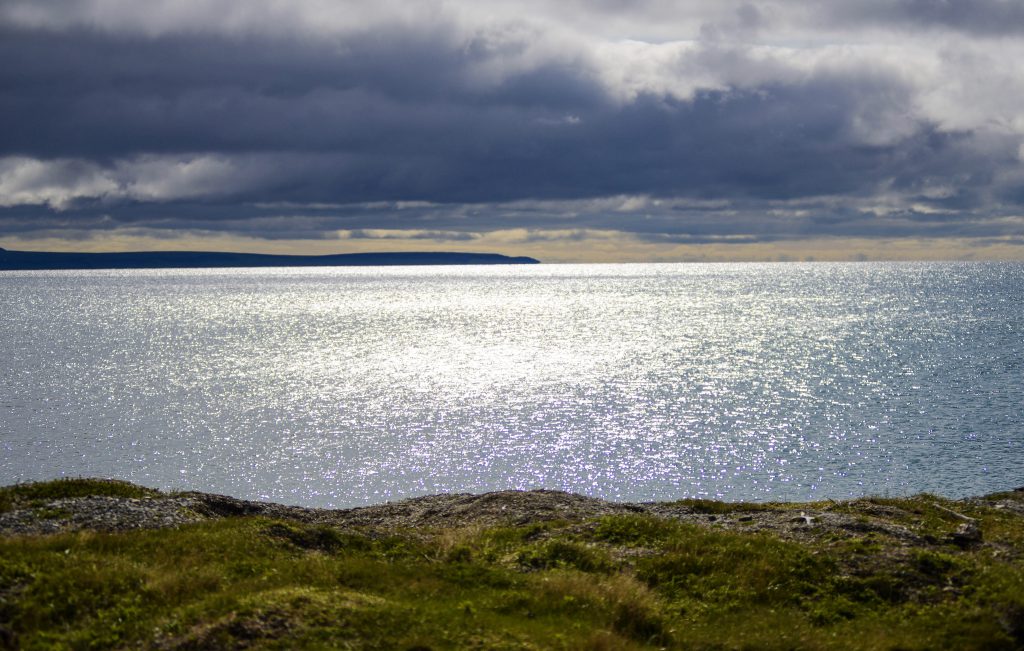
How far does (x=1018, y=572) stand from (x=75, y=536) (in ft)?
87.0

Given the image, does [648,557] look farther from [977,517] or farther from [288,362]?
[288,362]

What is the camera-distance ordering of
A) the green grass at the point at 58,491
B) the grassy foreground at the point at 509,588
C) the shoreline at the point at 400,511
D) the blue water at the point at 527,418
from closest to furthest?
1. the grassy foreground at the point at 509,588
2. the shoreline at the point at 400,511
3. the green grass at the point at 58,491
4. the blue water at the point at 527,418

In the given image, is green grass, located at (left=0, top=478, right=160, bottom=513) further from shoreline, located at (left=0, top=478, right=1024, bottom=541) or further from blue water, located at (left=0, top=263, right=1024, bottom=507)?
blue water, located at (left=0, top=263, right=1024, bottom=507)

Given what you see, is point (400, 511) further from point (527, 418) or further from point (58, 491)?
point (527, 418)

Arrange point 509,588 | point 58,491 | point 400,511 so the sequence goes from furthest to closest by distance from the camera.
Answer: point 400,511, point 58,491, point 509,588

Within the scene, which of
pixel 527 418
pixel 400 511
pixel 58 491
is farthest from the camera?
pixel 527 418

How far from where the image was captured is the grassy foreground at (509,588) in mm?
17536

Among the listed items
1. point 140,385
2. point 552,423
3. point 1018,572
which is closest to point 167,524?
point 1018,572

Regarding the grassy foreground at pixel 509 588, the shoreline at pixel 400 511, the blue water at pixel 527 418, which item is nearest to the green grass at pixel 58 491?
the shoreline at pixel 400 511

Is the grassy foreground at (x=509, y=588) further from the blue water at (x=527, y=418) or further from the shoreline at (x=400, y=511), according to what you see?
the blue water at (x=527, y=418)

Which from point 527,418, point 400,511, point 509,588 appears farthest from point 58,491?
point 527,418

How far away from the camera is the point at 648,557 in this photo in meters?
25.0

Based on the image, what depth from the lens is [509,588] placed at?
21.6 meters

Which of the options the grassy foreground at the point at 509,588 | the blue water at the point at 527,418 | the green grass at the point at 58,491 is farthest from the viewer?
the blue water at the point at 527,418
